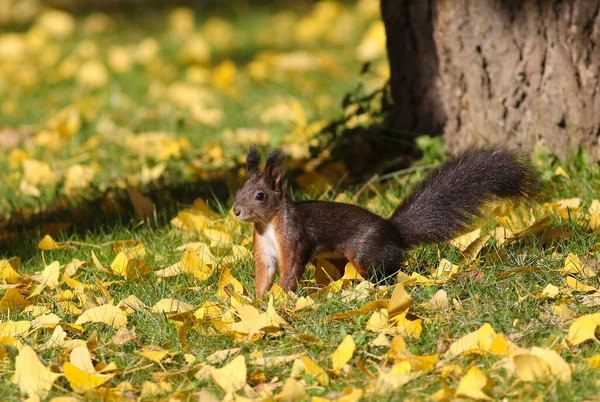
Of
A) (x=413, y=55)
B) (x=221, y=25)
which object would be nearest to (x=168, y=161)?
(x=413, y=55)

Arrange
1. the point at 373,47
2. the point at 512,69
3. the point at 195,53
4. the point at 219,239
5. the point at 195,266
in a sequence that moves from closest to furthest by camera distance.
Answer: the point at 195,266 → the point at 219,239 → the point at 512,69 → the point at 373,47 → the point at 195,53

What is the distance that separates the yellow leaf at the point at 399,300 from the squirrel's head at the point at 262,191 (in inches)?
22.3

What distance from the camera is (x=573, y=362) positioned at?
277 cm

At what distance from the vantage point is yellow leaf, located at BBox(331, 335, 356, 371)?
284 cm

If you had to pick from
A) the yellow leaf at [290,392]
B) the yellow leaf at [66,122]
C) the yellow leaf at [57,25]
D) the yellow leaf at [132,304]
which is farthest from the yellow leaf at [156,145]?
the yellow leaf at [57,25]

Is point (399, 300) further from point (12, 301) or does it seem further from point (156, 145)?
point (156, 145)

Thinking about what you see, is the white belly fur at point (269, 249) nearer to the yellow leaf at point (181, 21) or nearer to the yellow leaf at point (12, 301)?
the yellow leaf at point (12, 301)

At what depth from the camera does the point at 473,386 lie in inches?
101

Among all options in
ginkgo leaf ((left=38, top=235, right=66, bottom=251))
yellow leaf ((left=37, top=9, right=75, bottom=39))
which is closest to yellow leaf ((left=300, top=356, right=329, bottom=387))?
ginkgo leaf ((left=38, top=235, right=66, bottom=251))

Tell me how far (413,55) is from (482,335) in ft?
7.69

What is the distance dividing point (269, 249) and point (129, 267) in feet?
1.96

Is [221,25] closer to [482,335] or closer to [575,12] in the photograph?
[575,12]

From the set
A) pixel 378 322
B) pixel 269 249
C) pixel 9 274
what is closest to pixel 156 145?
pixel 9 274

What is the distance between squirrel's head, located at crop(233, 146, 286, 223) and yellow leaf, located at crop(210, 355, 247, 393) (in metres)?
0.71
